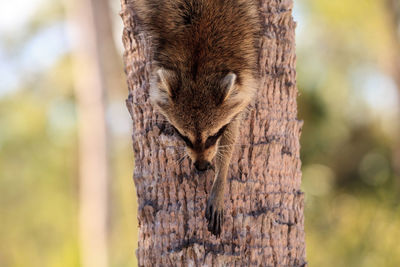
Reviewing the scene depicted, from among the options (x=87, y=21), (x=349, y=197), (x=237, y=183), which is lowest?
(x=349, y=197)

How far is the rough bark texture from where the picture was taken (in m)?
2.98

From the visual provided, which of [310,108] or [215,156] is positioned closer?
[215,156]

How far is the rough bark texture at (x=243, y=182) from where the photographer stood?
2.98m

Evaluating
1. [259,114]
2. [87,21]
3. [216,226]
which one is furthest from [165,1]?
[87,21]

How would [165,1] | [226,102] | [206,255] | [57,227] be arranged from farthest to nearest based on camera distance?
[57,227], [165,1], [226,102], [206,255]

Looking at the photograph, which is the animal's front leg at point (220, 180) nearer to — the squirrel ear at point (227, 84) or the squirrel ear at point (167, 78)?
the squirrel ear at point (227, 84)

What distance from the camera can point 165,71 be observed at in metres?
3.06

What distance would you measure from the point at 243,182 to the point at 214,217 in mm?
304

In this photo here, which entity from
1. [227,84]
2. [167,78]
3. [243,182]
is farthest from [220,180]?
[167,78]

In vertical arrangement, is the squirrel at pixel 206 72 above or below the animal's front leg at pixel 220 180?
above

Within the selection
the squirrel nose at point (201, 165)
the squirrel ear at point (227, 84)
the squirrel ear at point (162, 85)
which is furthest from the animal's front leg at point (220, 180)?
the squirrel ear at point (162, 85)

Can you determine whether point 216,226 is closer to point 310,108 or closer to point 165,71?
point 165,71

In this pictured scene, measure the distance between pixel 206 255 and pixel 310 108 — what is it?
34.0ft

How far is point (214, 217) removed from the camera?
2914 mm
